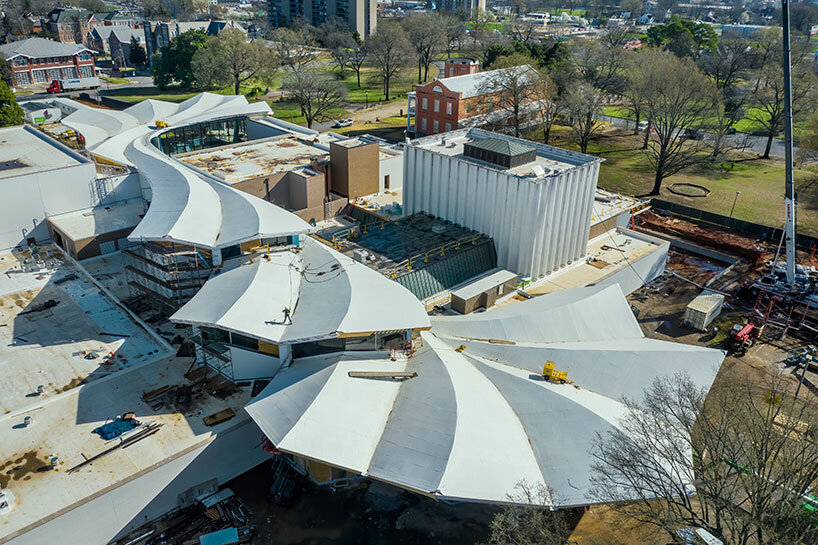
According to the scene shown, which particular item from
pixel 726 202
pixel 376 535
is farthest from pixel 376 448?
pixel 726 202

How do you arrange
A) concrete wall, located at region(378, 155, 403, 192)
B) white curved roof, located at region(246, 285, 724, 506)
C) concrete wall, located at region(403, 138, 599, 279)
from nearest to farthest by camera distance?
1. white curved roof, located at region(246, 285, 724, 506)
2. concrete wall, located at region(403, 138, 599, 279)
3. concrete wall, located at region(378, 155, 403, 192)

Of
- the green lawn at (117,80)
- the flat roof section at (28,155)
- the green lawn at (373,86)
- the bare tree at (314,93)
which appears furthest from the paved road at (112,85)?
the flat roof section at (28,155)

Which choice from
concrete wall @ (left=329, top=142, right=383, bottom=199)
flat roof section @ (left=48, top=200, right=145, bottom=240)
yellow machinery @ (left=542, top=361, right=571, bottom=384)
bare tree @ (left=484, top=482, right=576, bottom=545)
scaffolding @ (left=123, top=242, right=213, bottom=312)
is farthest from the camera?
concrete wall @ (left=329, top=142, right=383, bottom=199)

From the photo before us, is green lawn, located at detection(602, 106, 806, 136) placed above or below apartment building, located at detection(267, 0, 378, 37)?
below

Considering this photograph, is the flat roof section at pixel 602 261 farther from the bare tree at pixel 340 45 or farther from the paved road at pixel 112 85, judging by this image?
the paved road at pixel 112 85

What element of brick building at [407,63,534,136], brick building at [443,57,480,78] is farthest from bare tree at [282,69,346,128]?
brick building at [443,57,480,78]

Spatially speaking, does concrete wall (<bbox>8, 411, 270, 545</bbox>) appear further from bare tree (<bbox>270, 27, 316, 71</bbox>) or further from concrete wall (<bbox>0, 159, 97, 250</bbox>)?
bare tree (<bbox>270, 27, 316, 71</bbox>)
